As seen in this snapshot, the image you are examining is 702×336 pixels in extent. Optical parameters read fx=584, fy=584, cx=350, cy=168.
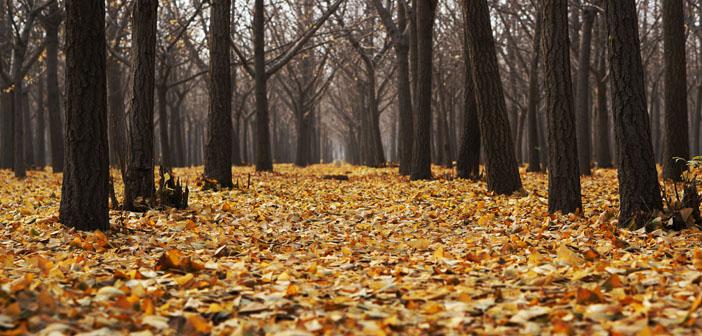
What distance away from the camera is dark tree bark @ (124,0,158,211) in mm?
7629

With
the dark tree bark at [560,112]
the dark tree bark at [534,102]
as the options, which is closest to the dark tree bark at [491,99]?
the dark tree bark at [560,112]

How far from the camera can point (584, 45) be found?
14.5 metres

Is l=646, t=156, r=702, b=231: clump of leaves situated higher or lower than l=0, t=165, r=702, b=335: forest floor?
higher

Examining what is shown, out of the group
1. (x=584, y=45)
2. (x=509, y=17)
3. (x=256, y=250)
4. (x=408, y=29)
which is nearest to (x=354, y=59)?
(x=509, y=17)

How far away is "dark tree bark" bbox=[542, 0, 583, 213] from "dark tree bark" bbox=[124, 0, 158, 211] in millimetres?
4938

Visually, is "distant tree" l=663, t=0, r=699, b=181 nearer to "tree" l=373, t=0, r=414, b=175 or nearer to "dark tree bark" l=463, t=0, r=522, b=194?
"dark tree bark" l=463, t=0, r=522, b=194

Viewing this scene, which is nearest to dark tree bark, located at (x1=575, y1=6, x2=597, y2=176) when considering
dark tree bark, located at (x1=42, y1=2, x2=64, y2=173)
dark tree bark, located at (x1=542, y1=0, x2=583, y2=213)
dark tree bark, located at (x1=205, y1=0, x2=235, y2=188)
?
dark tree bark, located at (x1=542, y1=0, x2=583, y2=213)

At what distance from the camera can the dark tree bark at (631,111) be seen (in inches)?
220

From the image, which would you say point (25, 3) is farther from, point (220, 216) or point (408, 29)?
point (220, 216)

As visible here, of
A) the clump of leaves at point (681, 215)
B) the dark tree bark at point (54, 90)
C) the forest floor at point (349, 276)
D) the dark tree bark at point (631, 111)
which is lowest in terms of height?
the forest floor at point (349, 276)

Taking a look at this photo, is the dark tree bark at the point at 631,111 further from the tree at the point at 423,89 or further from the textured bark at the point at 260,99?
the textured bark at the point at 260,99

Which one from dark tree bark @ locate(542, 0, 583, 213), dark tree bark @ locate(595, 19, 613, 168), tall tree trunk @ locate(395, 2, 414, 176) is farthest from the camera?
dark tree bark @ locate(595, 19, 613, 168)

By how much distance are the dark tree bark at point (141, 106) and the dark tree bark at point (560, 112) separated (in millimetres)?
4938

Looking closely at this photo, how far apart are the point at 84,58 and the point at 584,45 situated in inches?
485
